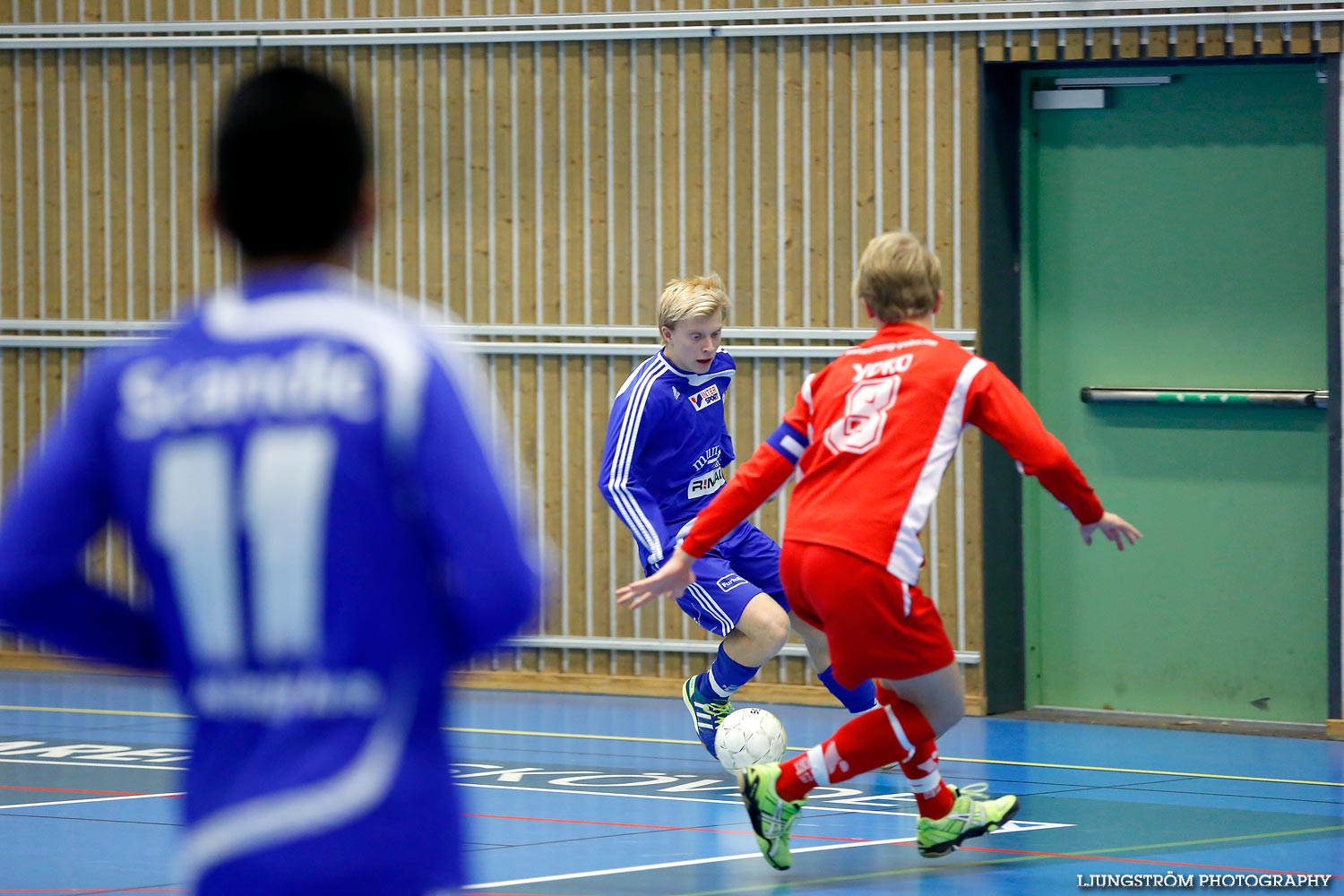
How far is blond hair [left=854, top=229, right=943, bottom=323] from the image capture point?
18.2ft

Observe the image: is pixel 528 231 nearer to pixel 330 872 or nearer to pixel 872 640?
pixel 872 640

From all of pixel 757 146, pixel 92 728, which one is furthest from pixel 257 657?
pixel 757 146

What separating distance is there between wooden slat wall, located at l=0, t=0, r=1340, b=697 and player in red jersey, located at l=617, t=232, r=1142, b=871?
424cm

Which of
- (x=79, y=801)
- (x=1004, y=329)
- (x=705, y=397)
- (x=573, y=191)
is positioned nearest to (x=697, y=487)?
(x=705, y=397)

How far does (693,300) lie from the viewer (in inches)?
290

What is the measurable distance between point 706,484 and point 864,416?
2304mm

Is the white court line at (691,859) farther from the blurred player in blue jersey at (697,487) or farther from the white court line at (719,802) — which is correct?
the blurred player in blue jersey at (697,487)

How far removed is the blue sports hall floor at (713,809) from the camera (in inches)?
231

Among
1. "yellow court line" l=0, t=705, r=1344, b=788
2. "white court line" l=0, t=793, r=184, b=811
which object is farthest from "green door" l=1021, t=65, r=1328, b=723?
"white court line" l=0, t=793, r=184, b=811

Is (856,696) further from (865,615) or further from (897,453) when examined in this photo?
(897,453)

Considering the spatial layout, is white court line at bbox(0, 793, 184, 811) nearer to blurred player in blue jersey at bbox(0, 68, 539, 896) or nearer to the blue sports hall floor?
the blue sports hall floor

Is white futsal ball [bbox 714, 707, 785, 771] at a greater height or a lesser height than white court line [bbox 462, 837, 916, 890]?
greater

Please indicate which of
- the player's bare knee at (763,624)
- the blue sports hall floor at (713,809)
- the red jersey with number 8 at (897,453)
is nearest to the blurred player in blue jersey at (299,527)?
the blue sports hall floor at (713,809)

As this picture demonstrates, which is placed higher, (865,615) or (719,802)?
(865,615)
